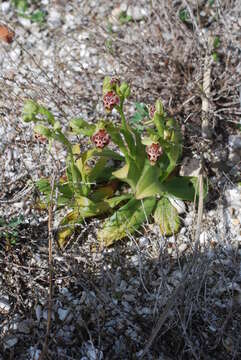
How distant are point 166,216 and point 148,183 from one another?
0.68ft

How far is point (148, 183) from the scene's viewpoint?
7.72ft

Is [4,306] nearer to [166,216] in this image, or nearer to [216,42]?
[166,216]

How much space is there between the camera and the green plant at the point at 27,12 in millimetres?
3402

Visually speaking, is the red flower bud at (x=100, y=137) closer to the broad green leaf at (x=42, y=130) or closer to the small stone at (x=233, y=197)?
the broad green leaf at (x=42, y=130)

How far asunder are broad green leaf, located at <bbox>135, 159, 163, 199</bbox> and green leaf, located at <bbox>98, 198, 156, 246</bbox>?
7cm

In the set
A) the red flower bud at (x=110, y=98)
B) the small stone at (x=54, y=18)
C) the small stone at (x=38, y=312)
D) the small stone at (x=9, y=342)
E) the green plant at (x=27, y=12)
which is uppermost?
the green plant at (x=27, y=12)

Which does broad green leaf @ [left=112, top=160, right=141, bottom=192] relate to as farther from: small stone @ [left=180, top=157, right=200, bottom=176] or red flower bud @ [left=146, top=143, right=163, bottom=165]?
small stone @ [left=180, top=157, right=200, bottom=176]

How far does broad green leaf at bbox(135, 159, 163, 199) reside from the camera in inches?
91.5

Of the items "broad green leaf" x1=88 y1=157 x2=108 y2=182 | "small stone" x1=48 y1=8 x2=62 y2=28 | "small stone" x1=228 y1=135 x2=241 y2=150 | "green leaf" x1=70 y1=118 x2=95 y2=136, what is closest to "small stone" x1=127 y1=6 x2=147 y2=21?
"small stone" x1=48 y1=8 x2=62 y2=28

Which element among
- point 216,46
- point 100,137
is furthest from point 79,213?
point 216,46

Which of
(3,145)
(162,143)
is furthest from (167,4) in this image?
(3,145)

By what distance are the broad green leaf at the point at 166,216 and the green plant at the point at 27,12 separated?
1725 millimetres

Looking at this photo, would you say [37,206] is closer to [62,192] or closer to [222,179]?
[62,192]

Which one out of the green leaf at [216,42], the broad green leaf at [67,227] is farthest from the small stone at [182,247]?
the green leaf at [216,42]
